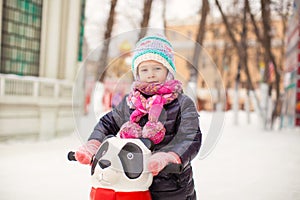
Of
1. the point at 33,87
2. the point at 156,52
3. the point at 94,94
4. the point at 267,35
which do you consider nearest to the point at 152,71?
the point at 156,52

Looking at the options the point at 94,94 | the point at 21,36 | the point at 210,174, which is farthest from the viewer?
the point at 21,36

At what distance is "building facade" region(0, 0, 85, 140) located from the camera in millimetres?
2430

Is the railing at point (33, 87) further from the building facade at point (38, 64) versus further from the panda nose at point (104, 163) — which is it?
the panda nose at point (104, 163)

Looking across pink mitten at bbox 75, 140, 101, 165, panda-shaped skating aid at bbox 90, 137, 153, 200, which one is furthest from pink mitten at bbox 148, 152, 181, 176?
pink mitten at bbox 75, 140, 101, 165

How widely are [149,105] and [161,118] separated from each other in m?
0.04

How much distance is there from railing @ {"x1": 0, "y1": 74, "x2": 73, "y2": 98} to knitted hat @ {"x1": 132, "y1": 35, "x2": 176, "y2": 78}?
1881 millimetres

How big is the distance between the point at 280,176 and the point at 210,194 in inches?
12.4

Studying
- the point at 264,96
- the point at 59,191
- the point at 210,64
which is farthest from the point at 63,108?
the point at 264,96

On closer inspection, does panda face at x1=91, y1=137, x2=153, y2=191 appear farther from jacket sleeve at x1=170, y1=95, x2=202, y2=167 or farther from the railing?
the railing

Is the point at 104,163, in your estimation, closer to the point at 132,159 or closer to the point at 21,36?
the point at 132,159

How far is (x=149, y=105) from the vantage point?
2.38 feet

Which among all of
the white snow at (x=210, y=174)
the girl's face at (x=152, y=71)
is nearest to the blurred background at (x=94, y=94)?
the white snow at (x=210, y=174)

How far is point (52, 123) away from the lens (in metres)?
2.84

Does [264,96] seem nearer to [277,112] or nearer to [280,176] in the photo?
[277,112]
